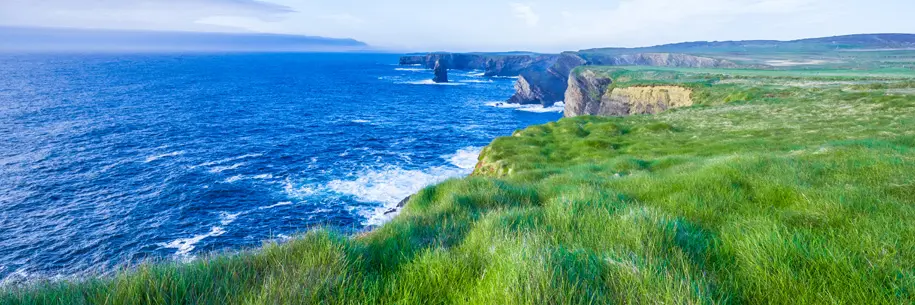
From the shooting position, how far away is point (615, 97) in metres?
85.0

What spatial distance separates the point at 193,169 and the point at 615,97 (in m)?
73.4

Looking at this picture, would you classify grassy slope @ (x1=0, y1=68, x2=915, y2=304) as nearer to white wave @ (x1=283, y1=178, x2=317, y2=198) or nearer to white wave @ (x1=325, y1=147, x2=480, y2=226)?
white wave @ (x1=325, y1=147, x2=480, y2=226)

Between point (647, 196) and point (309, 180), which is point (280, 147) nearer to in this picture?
point (309, 180)

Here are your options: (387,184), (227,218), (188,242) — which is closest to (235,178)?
(227,218)

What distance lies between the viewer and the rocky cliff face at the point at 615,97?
72188 mm

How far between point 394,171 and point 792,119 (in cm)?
4058

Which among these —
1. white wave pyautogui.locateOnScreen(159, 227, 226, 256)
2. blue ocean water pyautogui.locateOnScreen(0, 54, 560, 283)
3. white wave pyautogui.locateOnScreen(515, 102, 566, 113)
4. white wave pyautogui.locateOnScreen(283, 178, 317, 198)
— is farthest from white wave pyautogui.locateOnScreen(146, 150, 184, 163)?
white wave pyautogui.locateOnScreen(515, 102, 566, 113)

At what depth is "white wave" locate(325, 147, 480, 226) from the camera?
127 feet

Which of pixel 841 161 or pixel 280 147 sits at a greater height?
pixel 841 161

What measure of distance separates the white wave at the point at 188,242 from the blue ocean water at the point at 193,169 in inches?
3.3

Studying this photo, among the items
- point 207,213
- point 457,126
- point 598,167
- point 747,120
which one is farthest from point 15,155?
point 747,120

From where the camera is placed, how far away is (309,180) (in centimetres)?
4766

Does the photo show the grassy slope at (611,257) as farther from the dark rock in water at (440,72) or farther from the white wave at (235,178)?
the dark rock in water at (440,72)

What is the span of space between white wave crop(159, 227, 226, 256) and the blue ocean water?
83 millimetres
